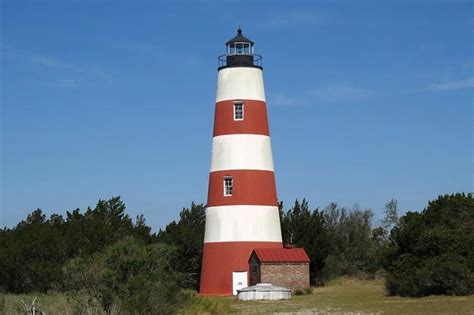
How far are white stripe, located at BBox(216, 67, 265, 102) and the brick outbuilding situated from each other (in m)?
7.56

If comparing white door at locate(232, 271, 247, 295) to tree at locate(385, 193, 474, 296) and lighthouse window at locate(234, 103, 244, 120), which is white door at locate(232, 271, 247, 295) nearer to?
tree at locate(385, 193, 474, 296)

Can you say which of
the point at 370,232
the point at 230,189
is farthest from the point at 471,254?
the point at 370,232

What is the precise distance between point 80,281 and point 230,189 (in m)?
17.0

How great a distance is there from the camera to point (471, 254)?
37.0m

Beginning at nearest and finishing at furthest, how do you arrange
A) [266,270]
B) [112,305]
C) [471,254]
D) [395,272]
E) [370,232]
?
[112,305], [471,254], [395,272], [266,270], [370,232]

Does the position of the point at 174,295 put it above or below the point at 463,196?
below

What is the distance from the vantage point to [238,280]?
4353 cm

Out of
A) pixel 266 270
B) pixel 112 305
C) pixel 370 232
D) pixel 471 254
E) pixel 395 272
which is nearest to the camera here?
pixel 112 305

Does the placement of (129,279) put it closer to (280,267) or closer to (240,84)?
(280,267)

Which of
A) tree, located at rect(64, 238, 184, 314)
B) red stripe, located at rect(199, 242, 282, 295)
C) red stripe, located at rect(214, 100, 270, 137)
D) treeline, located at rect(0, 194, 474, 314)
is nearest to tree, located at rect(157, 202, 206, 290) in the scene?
treeline, located at rect(0, 194, 474, 314)

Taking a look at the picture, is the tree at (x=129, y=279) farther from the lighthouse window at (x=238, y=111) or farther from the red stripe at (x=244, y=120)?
the lighthouse window at (x=238, y=111)

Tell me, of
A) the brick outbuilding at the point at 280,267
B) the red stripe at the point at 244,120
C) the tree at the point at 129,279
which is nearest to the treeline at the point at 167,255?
the tree at the point at 129,279

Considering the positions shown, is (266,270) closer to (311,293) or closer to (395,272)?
(311,293)

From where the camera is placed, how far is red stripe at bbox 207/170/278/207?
43469 millimetres
